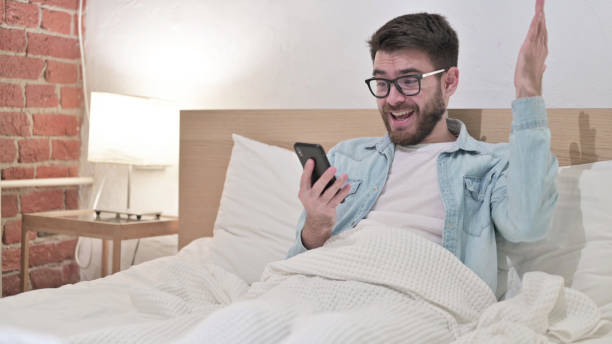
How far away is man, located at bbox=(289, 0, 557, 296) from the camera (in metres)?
1.20

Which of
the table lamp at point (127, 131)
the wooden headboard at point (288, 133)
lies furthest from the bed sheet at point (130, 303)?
the table lamp at point (127, 131)

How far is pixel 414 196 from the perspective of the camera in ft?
4.56

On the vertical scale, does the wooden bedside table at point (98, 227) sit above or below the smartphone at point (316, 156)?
below

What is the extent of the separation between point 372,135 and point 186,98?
2.80ft

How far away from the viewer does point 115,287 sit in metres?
1.41

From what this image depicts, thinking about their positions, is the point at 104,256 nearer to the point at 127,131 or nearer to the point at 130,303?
the point at 127,131

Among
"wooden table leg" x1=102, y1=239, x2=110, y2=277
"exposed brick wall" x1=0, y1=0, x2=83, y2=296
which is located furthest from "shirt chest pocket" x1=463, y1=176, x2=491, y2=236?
"exposed brick wall" x1=0, y1=0, x2=83, y2=296

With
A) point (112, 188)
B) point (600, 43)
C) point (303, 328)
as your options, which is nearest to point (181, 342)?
point (303, 328)

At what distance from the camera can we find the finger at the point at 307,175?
1.29m

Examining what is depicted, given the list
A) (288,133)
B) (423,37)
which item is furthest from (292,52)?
(423,37)

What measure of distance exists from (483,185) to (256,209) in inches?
26.5

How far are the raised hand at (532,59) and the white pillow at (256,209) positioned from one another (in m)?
0.73

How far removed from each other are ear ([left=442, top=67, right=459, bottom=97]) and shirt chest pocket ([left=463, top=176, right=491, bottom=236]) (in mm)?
242

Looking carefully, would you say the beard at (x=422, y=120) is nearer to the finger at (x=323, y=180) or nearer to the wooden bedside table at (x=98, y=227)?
the finger at (x=323, y=180)
